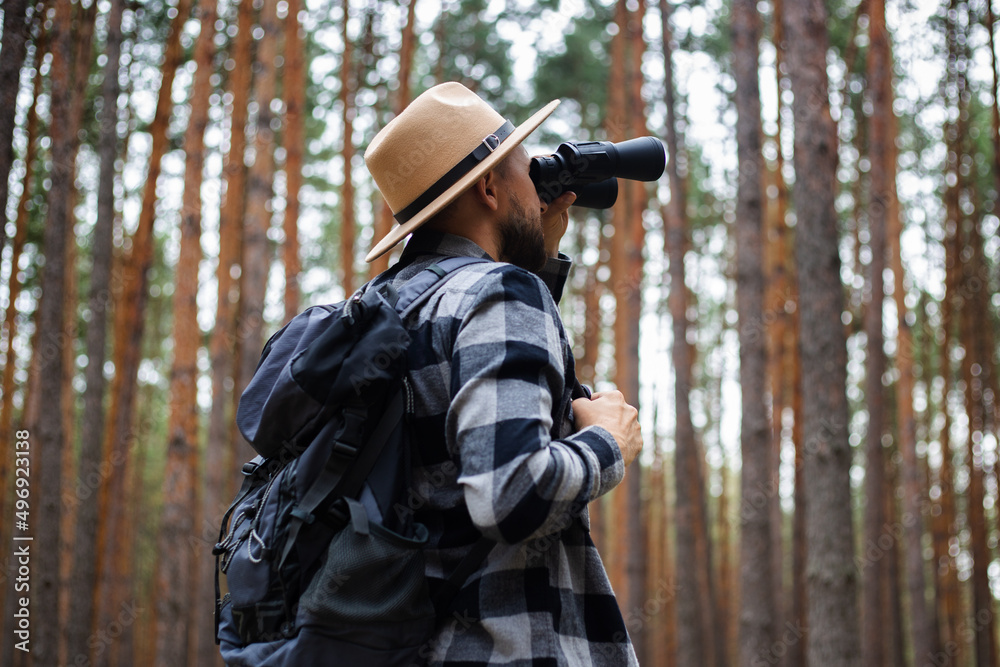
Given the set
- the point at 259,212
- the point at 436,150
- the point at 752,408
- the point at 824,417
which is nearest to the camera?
the point at 436,150

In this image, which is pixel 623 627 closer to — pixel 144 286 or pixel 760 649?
pixel 760 649

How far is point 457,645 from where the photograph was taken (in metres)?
1.23

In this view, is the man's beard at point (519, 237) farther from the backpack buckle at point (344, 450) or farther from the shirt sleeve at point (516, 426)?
the backpack buckle at point (344, 450)

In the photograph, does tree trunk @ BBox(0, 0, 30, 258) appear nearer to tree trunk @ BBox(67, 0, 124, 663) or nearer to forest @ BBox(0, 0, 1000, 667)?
forest @ BBox(0, 0, 1000, 667)

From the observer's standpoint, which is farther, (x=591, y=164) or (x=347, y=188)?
(x=347, y=188)

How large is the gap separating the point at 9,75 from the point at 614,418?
2.91m

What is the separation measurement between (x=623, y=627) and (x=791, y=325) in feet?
37.3

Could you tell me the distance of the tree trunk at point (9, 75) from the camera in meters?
3.02

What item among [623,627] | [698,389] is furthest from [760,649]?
[698,389]

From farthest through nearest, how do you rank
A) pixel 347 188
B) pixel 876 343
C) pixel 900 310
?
pixel 900 310 < pixel 876 343 < pixel 347 188

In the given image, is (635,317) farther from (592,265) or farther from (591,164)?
(591,164)

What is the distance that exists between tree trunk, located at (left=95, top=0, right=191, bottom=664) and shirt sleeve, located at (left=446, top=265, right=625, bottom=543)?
302 inches

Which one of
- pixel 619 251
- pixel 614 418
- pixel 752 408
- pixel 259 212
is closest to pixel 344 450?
pixel 614 418

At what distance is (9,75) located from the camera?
3.07 metres
